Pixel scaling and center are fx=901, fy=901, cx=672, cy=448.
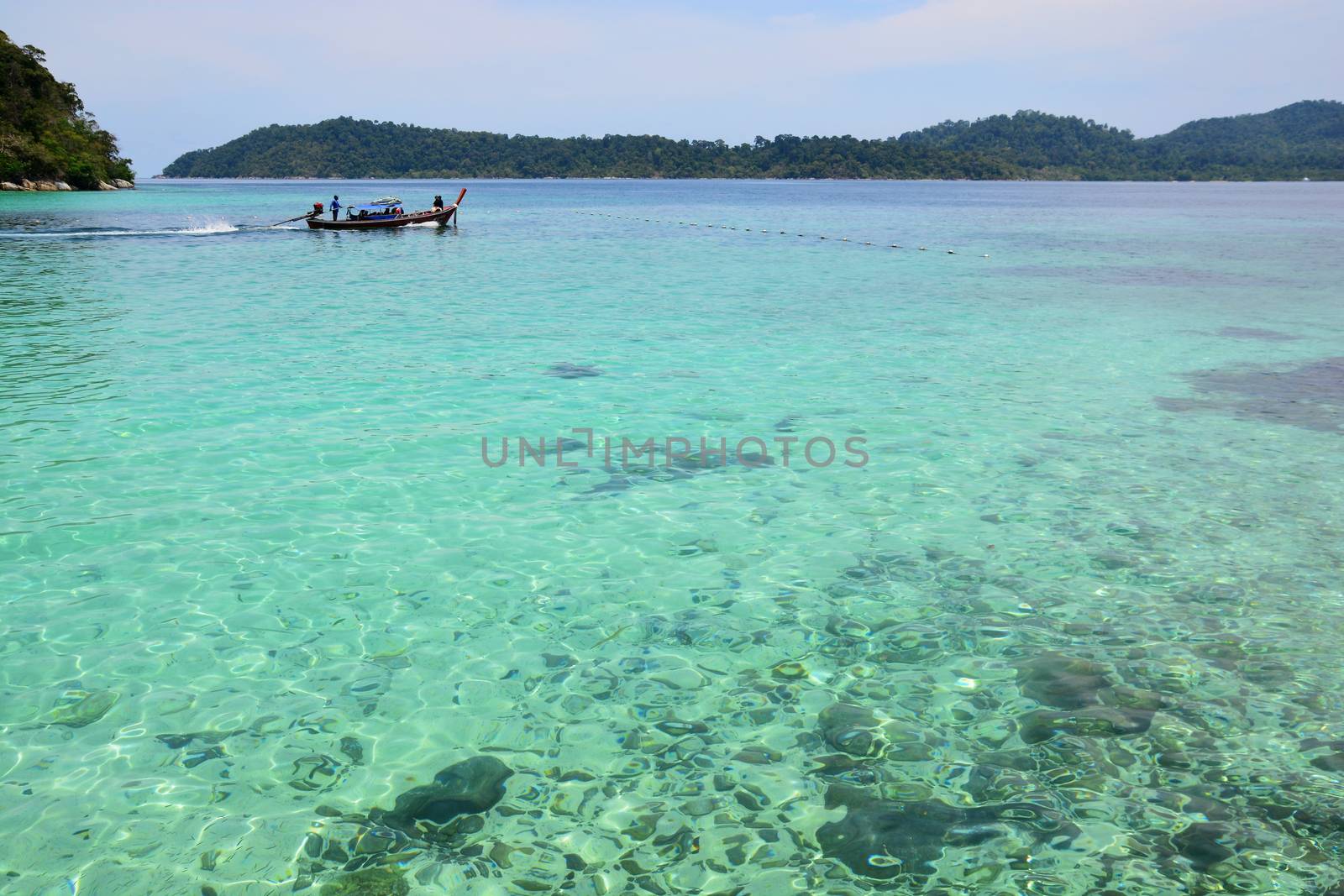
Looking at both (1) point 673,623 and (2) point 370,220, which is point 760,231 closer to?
(2) point 370,220

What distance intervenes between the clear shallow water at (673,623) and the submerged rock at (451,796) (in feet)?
0.22

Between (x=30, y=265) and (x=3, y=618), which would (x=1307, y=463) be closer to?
(x=3, y=618)

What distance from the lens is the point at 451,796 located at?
16.4 feet

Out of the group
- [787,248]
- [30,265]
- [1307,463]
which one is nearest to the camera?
[1307,463]

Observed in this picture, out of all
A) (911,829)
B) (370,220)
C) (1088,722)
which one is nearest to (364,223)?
(370,220)

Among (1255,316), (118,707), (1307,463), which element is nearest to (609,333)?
(1307,463)

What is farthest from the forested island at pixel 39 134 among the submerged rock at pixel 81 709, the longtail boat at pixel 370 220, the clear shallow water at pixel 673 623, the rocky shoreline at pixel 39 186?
the submerged rock at pixel 81 709

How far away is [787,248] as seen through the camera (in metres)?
44.9

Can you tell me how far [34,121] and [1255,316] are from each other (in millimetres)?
106557

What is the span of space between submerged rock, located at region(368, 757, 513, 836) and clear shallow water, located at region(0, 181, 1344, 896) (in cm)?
7

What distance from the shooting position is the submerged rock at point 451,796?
4.83 m

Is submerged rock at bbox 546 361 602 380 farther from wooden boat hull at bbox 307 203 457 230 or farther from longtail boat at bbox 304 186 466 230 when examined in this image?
wooden boat hull at bbox 307 203 457 230

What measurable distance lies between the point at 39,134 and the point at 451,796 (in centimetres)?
11065

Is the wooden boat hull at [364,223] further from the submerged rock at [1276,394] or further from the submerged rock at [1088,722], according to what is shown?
the submerged rock at [1088,722]
